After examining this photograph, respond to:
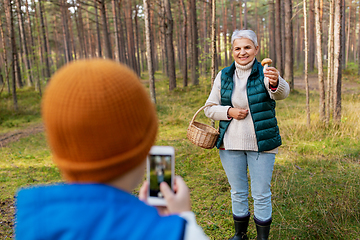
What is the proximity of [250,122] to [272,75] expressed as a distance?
51 cm

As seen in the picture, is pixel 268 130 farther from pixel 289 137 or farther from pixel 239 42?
pixel 289 137

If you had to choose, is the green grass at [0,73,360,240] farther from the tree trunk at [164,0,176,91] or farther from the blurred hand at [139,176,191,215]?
the tree trunk at [164,0,176,91]

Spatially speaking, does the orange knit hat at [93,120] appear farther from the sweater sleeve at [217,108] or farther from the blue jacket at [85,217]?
the sweater sleeve at [217,108]

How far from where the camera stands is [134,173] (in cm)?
91

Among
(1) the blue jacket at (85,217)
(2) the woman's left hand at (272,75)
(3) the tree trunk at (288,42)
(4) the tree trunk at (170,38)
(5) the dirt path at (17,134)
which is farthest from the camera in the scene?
(4) the tree trunk at (170,38)

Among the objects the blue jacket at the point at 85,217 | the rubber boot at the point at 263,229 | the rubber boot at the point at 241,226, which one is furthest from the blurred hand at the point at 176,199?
the rubber boot at the point at 241,226

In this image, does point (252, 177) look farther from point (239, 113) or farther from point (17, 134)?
point (17, 134)

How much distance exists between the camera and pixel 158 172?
44.1 inches

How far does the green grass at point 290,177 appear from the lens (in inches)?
122

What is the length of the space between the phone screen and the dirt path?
26.8 feet

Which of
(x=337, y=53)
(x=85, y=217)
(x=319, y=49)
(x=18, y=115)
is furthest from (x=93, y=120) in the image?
(x=18, y=115)

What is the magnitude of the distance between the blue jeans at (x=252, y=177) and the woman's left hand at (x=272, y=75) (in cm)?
72

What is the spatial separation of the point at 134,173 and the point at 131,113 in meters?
0.22

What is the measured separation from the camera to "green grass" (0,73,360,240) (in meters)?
3.10
